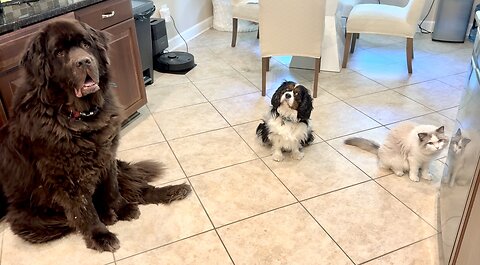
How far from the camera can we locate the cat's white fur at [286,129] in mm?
2291

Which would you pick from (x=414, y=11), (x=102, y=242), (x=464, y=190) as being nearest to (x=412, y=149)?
(x=464, y=190)

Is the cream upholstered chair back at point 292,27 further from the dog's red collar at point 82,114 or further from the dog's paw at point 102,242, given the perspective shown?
the dog's paw at point 102,242

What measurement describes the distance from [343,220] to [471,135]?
2.33 ft

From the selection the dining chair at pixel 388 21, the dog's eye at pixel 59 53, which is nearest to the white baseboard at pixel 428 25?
the dining chair at pixel 388 21

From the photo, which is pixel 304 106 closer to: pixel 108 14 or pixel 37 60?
pixel 108 14

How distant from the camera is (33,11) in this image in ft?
6.43

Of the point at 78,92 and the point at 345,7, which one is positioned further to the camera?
the point at 345,7

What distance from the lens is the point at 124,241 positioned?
182cm

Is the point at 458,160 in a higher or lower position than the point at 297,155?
higher

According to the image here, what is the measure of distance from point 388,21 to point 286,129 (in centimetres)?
181

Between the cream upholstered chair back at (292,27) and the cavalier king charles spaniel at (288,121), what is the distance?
81cm

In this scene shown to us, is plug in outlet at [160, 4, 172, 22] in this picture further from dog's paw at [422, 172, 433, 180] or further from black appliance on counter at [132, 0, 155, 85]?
dog's paw at [422, 172, 433, 180]

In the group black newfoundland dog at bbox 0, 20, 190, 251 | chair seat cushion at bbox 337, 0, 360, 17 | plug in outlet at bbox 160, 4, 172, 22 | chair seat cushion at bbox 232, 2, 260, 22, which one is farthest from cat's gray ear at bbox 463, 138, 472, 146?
plug in outlet at bbox 160, 4, 172, 22

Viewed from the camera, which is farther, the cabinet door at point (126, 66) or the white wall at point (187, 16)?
the white wall at point (187, 16)
